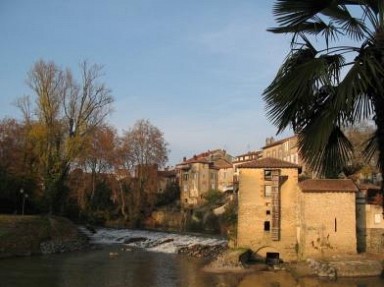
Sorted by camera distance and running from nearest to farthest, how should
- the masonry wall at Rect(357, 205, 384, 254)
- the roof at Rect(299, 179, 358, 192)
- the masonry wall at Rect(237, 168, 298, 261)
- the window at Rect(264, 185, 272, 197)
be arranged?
the roof at Rect(299, 179, 358, 192), the masonry wall at Rect(357, 205, 384, 254), the masonry wall at Rect(237, 168, 298, 261), the window at Rect(264, 185, 272, 197)

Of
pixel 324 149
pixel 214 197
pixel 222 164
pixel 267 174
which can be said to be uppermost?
pixel 222 164

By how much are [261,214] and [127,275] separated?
10.2 metres

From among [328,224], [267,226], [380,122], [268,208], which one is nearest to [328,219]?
[328,224]

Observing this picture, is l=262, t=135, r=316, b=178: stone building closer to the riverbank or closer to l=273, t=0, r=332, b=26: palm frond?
the riverbank

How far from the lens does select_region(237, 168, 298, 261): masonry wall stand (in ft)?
104

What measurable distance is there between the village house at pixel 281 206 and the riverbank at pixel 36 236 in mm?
13955

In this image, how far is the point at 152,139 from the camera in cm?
6431

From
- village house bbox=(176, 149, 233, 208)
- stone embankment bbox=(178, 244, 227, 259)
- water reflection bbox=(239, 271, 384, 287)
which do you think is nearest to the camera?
Answer: water reflection bbox=(239, 271, 384, 287)

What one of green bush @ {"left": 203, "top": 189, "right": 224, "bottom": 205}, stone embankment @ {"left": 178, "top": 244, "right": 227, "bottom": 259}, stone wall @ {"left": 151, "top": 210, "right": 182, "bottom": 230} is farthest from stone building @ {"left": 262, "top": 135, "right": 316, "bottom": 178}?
stone embankment @ {"left": 178, "top": 244, "right": 227, "bottom": 259}

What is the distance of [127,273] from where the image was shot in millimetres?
27062

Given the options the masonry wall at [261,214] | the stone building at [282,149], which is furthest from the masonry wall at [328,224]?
the stone building at [282,149]

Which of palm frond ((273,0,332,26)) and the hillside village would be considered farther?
the hillside village

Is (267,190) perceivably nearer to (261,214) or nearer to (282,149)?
(261,214)

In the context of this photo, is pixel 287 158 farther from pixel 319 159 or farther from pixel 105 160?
pixel 319 159
